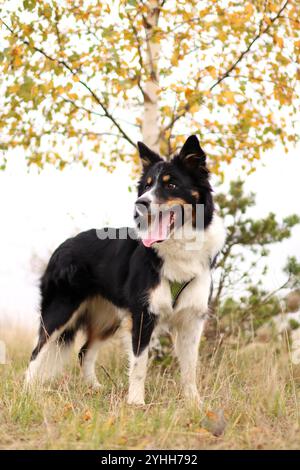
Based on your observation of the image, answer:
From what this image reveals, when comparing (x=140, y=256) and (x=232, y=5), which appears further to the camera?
(x=232, y=5)

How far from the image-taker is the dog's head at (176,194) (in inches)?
197

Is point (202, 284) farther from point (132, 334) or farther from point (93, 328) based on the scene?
point (93, 328)

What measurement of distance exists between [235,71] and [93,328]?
3.29 metres

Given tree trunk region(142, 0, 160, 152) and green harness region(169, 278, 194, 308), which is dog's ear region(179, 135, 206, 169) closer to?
green harness region(169, 278, 194, 308)

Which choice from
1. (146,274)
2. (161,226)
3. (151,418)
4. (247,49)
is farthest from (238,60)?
(151,418)

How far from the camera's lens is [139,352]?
525 cm

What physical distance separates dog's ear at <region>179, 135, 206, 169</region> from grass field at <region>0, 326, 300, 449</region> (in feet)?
6.43

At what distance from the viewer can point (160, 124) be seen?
741cm

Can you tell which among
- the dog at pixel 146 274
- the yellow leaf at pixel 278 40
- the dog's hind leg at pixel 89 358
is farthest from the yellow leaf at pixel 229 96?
the dog's hind leg at pixel 89 358

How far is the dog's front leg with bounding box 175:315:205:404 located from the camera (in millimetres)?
5582

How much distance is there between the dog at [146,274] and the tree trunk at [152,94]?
171cm

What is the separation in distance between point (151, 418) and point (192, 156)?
210 cm

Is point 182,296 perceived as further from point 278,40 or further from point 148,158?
point 278,40

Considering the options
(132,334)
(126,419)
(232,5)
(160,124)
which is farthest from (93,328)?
(232,5)
